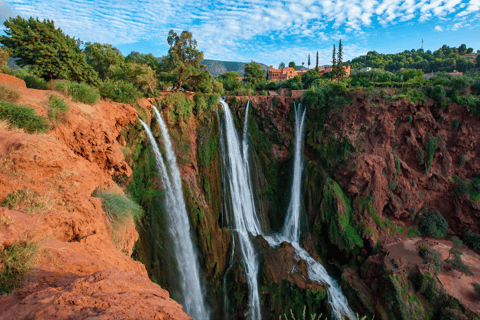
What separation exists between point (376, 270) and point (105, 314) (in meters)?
16.6

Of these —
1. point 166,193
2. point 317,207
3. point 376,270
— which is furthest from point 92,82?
point 376,270

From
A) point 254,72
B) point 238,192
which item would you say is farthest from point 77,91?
point 254,72

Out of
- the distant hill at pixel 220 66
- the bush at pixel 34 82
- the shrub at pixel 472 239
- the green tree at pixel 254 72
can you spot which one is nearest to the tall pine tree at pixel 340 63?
the green tree at pixel 254 72

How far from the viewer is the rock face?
7.56 ft

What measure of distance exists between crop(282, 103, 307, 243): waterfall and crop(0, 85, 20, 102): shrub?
16.6 metres

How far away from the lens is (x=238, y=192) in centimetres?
1614

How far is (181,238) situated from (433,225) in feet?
62.1

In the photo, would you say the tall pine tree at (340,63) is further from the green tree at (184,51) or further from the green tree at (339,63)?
the green tree at (184,51)

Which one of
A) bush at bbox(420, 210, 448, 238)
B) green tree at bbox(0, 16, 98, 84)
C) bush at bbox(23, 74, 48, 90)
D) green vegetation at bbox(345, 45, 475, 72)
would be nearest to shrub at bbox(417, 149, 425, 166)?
bush at bbox(420, 210, 448, 238)

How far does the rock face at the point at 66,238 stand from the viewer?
230 cm

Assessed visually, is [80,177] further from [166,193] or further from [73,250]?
[166,193]

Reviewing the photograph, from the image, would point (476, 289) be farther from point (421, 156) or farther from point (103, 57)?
point (103, 57)

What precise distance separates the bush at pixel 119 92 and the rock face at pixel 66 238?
4.95m

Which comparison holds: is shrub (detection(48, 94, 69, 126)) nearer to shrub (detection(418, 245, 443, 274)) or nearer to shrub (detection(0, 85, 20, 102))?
shrub (detection(0, 85, 20, 102))
